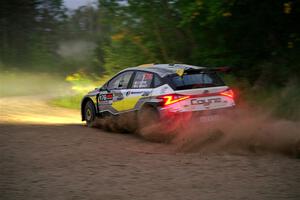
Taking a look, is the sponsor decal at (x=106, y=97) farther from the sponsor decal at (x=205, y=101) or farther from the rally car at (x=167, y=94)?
the sponsor decal at (x=205, y=101)

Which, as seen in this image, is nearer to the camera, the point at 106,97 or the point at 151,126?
the point at 151,126

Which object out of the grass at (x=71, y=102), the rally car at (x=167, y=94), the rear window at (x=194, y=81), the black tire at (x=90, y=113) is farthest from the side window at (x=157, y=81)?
the grass at (x=71, y=102)

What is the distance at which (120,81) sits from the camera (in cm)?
1173

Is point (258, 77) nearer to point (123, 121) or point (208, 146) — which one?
point (123, 121)

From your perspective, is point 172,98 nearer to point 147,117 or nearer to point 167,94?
point 167,94

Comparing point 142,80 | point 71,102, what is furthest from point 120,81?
point 71,102

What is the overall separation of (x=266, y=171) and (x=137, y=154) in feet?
8.05

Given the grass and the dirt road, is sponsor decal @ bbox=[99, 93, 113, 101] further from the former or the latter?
the grass

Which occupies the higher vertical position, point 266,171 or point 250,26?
point 250,26

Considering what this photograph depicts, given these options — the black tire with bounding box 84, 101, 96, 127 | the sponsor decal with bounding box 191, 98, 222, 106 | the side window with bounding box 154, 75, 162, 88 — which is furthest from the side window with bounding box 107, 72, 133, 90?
the sponsor decal with bounding box 191, 98, 222, 106

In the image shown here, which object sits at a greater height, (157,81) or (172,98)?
(157,81)

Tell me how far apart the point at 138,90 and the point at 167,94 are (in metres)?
1.16

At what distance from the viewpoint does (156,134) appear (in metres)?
9.89

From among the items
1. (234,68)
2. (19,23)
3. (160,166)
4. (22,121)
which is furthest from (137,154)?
(19,23)
